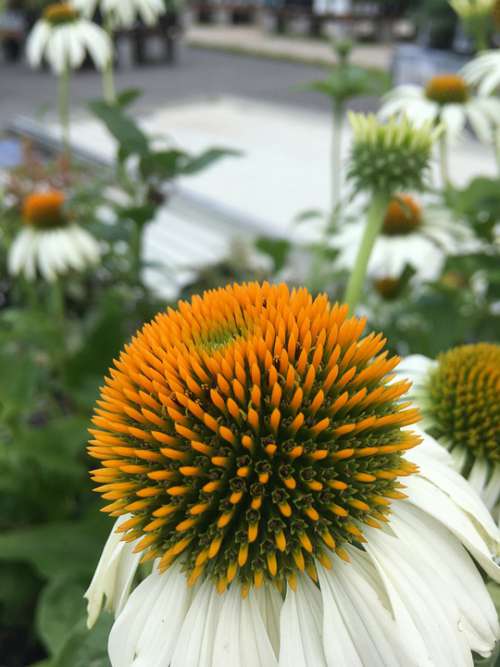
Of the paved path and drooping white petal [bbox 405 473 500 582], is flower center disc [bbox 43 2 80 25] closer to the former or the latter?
drooping white petal [bbox 405 473 500 582]

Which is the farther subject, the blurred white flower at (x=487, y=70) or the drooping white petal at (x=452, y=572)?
the blurred white flower at (x=487, y=70)

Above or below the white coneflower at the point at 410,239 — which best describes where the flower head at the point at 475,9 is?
above

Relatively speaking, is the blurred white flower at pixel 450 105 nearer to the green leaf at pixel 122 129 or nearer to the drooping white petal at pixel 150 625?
the green leaf at pixel 122 129

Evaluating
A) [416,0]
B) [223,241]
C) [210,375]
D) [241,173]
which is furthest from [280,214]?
[416,0]

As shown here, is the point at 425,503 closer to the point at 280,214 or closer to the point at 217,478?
the point at 217,478

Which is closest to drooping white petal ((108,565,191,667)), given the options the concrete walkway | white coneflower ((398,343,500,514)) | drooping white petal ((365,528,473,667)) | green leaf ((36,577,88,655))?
drooping white petal ((365,528,473,667))

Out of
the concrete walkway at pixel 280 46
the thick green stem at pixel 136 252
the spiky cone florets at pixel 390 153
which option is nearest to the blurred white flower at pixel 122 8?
the thick green stem at pixel 136 252
